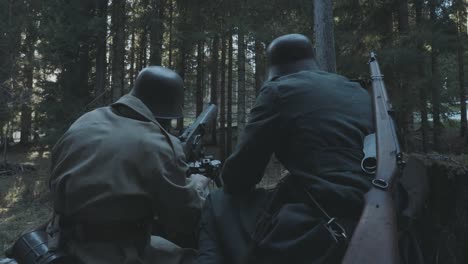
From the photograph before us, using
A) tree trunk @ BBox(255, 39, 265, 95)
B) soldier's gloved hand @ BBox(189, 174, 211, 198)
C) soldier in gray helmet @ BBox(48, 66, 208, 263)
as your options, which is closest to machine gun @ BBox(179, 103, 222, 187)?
soldier's gloved hand @ BBox(189, 174, 211, 198)

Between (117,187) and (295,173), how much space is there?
0.99 m

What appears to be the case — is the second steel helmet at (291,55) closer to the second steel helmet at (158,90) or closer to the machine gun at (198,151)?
the second steel helmet at (158,90)

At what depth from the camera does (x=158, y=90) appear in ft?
10.3

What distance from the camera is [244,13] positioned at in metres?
15.0

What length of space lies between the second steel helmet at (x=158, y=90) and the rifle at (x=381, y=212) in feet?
4.68

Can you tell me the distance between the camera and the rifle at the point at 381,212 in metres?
1.88

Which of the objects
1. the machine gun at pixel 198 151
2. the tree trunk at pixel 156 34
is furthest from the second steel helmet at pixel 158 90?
the tree trunk at pixel 156 34

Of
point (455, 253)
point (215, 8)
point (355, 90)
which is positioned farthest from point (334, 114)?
point (215, 8)

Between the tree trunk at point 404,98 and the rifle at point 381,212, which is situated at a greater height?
the tree trunk at point 404,98

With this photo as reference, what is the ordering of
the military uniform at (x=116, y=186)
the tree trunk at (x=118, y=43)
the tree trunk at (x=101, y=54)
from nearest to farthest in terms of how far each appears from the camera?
the military uniform at (x=116, y=186) < the tree trunk at (x=118, y=43) < the tree trunk at (x=101, y=54)

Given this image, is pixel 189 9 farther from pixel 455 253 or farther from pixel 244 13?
pixel 455 253

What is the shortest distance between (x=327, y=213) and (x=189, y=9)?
1547 centimetres

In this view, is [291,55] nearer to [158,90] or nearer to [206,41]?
[158,90]

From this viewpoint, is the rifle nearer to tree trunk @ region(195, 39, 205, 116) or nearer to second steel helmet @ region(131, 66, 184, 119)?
second steel helmet @ region(131, 66, 184, 119)
